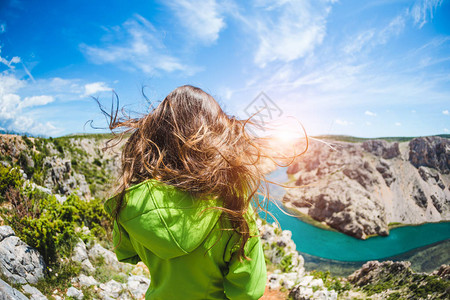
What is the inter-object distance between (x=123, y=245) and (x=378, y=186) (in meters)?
74.2

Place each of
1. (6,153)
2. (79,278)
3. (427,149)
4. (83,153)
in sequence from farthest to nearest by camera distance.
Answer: (427,149) < (83,153) < (6,153) < (79,278)

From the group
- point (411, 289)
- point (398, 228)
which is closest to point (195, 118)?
point (411, 289)

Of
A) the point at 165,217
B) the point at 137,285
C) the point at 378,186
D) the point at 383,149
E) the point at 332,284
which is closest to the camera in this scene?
the point at 165,217

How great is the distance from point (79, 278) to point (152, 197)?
187 inches

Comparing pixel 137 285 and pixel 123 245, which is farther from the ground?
pixel 123 245

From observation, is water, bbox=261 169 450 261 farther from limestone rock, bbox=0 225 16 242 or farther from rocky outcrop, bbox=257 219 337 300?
limestone rock, bbox=0 225 16 242

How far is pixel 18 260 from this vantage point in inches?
139

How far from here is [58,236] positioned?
4.42 meters

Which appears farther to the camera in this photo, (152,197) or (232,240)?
(232,240)

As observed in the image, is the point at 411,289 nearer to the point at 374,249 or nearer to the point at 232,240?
the point at 232,240

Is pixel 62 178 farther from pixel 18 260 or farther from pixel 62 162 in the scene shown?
pixel 18 260

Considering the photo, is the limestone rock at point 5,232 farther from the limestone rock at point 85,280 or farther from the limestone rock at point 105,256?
the limestone rock at point 105,256

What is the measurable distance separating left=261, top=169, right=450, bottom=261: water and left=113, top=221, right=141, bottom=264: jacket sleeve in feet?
113

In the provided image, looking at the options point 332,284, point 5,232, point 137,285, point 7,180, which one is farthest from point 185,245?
point 332,284
